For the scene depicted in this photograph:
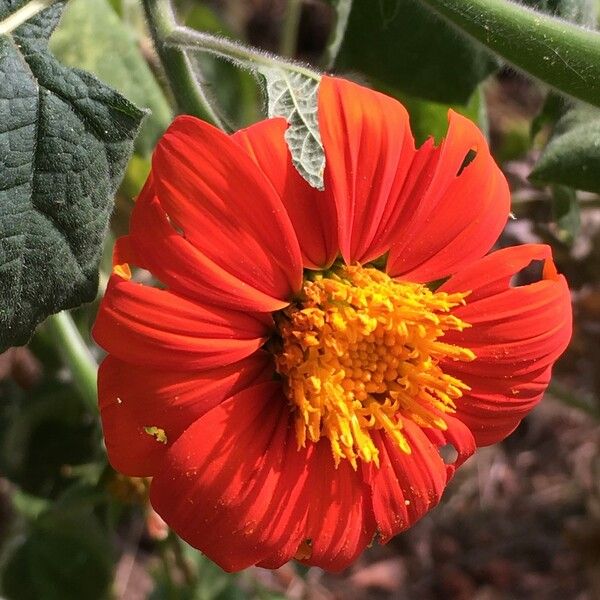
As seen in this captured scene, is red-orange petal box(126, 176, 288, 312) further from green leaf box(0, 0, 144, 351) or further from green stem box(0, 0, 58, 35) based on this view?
green stem box(0, 0, 58, 35)

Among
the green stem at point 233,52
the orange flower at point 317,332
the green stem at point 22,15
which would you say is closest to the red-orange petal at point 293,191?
the orange flower at point 317,332

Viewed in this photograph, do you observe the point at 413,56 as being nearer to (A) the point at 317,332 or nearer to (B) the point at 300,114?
(B) the point at 300,114

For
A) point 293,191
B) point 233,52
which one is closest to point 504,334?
point 293,191

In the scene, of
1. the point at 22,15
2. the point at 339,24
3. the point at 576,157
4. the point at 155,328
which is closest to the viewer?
the point at 155,328

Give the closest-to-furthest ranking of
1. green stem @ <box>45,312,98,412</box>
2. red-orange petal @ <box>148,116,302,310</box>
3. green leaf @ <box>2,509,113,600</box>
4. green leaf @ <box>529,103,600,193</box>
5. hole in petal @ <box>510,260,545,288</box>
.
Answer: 1. red-orange petal @ <box>148,116,302,310</box>
2. green leaf @ <box>529,103,600,193</box>
3. green stem @ <box>45,312,98,412</box>
4. green leaf @ <box>2,509,113,600</box>
5. hole in petal @ <box>510,260,545,288</box>

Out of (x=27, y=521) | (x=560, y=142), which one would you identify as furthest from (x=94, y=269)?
(x=27, y=521)

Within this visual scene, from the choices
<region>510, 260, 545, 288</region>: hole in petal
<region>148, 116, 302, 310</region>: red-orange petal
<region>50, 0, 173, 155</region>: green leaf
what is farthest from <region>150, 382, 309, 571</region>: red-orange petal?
<region>510, 260, 545, 288</region>: hole in petal

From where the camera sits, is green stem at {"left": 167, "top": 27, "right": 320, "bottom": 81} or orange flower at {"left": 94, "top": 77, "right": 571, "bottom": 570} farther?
green stem at {"left": 167, "top": 27, "right": 320, "bottom": 81}

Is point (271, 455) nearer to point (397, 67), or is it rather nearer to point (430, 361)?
point (430, 361)
